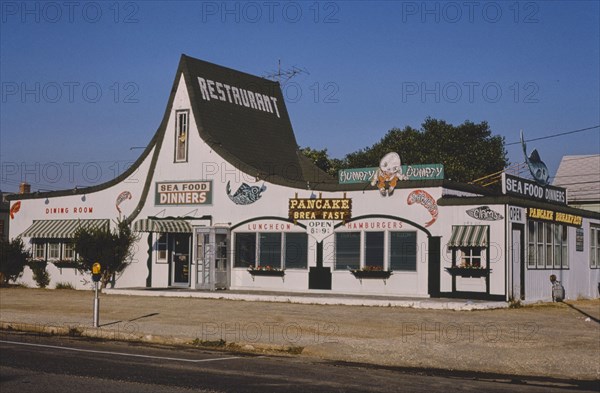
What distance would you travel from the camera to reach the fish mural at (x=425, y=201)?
26.9m

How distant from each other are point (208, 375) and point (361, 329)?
7798 mm

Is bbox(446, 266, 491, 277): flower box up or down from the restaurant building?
down

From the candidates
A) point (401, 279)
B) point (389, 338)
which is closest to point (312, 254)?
point (401, 279)

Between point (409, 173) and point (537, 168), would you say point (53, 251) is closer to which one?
point (409, 173)

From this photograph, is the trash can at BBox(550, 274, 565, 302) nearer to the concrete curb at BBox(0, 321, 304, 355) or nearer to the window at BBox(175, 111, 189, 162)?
the window at BBox(175, 111, 189, 162)

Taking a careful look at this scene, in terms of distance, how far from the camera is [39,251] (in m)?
36.6

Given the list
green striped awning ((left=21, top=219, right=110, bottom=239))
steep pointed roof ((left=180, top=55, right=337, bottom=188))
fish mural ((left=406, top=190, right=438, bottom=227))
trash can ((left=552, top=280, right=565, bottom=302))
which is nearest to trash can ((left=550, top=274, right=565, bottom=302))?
trash can ((left=552, top=280, right=565, bottom=302))

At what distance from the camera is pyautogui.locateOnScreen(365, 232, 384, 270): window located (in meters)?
27.9

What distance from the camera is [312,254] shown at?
95.8ft

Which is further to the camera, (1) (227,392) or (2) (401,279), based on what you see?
(2) (401,279)

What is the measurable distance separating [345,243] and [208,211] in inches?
244

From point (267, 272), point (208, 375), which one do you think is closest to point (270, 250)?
point (267, 272)

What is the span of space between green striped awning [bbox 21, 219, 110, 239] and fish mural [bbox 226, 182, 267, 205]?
652cm

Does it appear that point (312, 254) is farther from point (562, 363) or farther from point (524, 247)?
point (562, 363)
